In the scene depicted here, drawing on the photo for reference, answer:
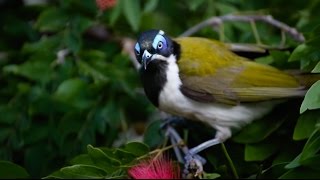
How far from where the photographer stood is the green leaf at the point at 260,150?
1813 millimetres

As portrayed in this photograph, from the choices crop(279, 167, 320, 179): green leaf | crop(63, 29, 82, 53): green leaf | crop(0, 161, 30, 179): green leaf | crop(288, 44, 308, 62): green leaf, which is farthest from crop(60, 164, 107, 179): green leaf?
crop(63, 29, 82, 53): green leaf

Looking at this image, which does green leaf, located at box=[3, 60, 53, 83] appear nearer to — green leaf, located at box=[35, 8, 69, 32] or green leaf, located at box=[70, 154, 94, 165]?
green leaf, located at box=[35, 8, 69, 32]

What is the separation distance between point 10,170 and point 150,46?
1.46 ft

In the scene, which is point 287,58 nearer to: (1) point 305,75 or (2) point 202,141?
(1) point 305,75

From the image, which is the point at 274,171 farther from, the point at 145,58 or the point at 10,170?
the point at 10,170

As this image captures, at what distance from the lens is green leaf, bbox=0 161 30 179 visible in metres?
1.81

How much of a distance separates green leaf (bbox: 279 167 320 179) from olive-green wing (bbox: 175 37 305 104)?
28 centimetres

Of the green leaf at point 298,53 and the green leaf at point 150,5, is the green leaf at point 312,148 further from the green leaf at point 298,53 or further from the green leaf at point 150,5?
the green leaf at point 150,5

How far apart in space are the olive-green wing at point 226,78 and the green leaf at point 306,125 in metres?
0.16

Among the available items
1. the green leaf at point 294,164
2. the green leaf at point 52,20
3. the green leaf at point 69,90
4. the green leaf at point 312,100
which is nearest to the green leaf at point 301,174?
the green leaf at point 294,164

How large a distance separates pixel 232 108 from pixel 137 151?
0.32m

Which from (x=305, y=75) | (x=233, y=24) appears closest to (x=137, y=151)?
(x=305, y=75)

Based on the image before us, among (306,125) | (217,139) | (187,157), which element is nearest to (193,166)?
(187,157)

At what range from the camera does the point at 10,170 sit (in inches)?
72.1
